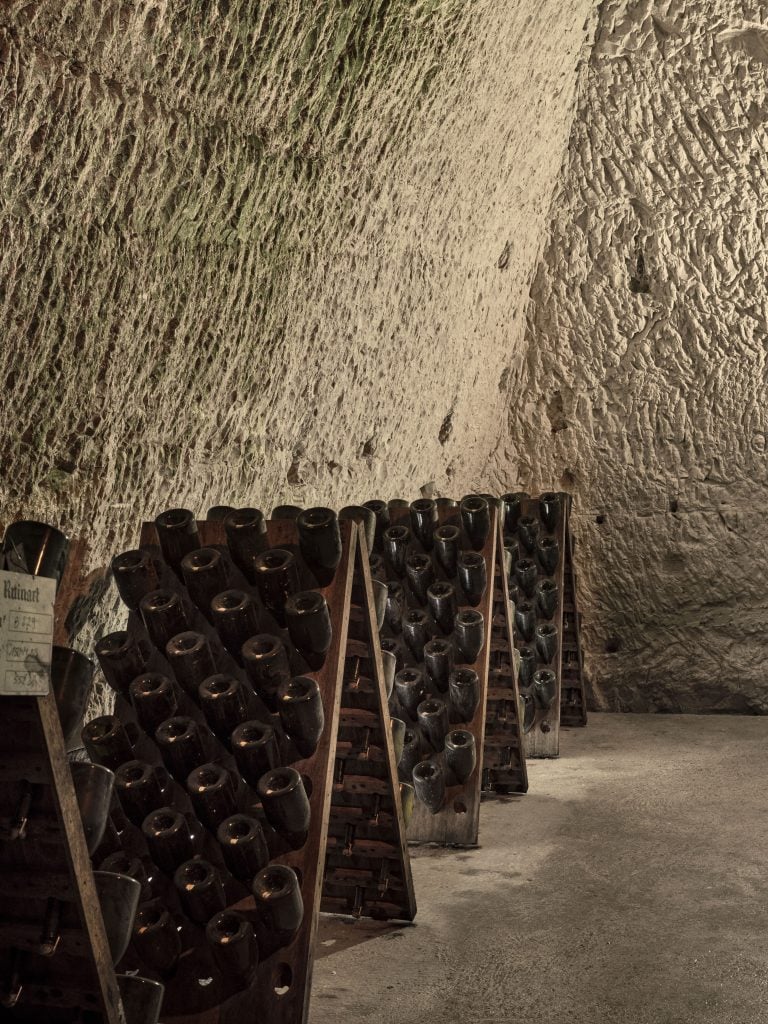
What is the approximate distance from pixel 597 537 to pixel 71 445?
3083mm

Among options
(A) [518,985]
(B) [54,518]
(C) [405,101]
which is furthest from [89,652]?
(C) [405,101]

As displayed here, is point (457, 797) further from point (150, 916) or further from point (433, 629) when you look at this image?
point (150, 916)

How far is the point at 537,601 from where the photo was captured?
370 cm

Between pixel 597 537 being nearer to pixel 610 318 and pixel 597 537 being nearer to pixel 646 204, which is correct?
pixel 610 318

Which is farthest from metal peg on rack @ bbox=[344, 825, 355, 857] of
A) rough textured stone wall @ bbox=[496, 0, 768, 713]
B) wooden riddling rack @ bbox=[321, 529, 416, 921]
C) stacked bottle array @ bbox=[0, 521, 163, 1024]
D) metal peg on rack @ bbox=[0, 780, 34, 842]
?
rough textured stone wall @ bbox=[496, 0, 768, 713]

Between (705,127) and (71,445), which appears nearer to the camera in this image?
(71,445)

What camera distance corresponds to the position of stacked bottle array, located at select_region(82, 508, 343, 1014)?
1.53 m

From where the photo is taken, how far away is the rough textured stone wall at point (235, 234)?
1741 millimetres

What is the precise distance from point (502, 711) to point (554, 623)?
76cm

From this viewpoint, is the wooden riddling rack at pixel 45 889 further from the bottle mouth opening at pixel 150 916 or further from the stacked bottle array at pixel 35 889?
the bottle mouth opening at pixel 150 916

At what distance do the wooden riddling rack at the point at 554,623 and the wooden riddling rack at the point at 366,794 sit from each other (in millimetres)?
1647

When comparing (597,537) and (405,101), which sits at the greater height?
(405,101)

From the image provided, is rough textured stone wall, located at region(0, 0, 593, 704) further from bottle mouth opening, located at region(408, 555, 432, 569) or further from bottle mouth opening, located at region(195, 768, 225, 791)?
bottle mouth opening, located at region(195, 768, 225, 791)

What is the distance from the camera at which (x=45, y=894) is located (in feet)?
3.65
